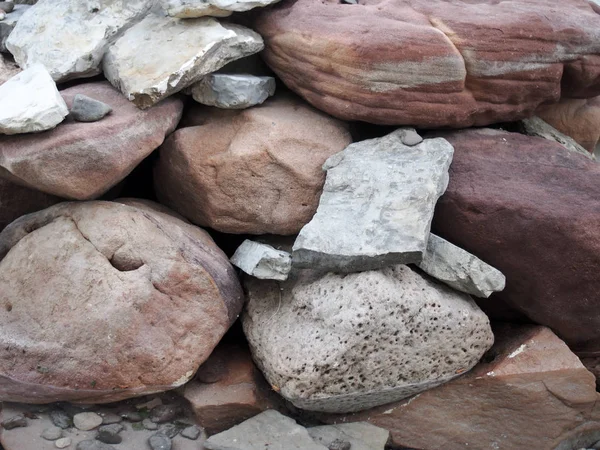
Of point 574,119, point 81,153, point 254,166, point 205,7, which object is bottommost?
point 574,119

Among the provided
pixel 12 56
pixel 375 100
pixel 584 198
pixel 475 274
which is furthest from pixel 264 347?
pixel 12 56

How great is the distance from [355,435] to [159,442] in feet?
2.40

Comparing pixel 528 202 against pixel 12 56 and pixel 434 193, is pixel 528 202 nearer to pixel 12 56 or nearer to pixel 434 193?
pixel 434 193

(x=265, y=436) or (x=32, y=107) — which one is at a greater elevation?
(x=32, y=107)

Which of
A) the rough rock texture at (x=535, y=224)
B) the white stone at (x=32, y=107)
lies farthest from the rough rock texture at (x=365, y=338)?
the white stone at (x=32, y=107)

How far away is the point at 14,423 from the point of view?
9.69 ft

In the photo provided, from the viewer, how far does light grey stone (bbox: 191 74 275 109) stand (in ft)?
→ 10.8

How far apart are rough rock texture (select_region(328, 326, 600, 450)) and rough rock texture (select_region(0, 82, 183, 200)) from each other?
4.19 feet

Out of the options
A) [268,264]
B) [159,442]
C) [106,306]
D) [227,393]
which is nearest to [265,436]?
[227,393]

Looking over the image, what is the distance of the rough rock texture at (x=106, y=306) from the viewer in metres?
2.90

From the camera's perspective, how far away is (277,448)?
114 inches

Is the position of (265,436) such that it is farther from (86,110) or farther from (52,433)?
(86,110)

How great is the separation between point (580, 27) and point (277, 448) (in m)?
2.12

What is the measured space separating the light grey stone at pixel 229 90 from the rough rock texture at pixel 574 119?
56.6 inches
